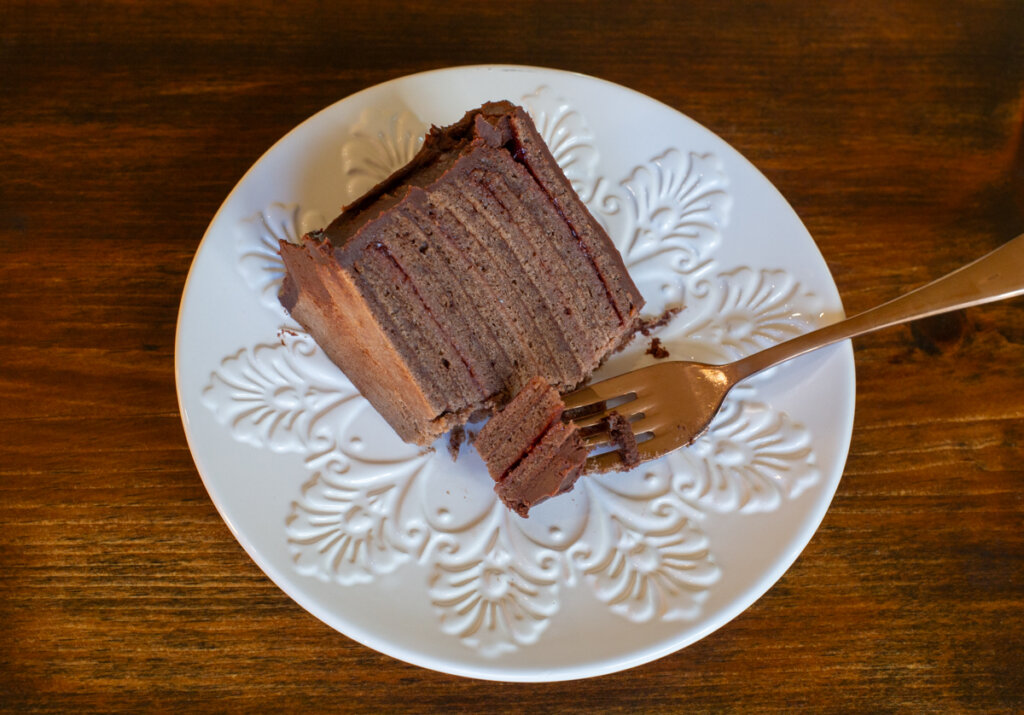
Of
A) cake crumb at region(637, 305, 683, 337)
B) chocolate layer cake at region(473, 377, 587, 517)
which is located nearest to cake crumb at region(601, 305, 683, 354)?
cake crumb at region(637, 305, 683, 337)

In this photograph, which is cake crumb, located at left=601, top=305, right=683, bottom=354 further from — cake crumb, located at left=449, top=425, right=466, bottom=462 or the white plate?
cake crumb, located at left=449, top=425, right=466, bottom=462

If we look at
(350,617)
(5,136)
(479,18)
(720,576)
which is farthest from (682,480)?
(5,136)

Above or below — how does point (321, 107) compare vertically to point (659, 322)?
above

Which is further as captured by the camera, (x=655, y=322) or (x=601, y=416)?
(x=655, y=322)

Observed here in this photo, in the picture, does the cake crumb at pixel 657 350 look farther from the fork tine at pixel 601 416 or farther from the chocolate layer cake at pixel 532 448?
the chocolate layer cake at pixel 532 448

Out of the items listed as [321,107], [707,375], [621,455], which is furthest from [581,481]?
[321,107]

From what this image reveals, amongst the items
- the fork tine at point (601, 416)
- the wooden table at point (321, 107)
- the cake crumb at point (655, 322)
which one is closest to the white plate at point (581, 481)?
the cake crumb at point (655, 322)

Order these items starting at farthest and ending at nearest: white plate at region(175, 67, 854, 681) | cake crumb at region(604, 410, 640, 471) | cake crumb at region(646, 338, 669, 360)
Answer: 1. cake crumb at region(646, 338, 669, 360)
2. cake crumb at region(604, 410, 640, 471)
3. white plate at region(175, 67, 854, 681)

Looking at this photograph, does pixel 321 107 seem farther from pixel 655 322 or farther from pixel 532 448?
pixel 532 448
